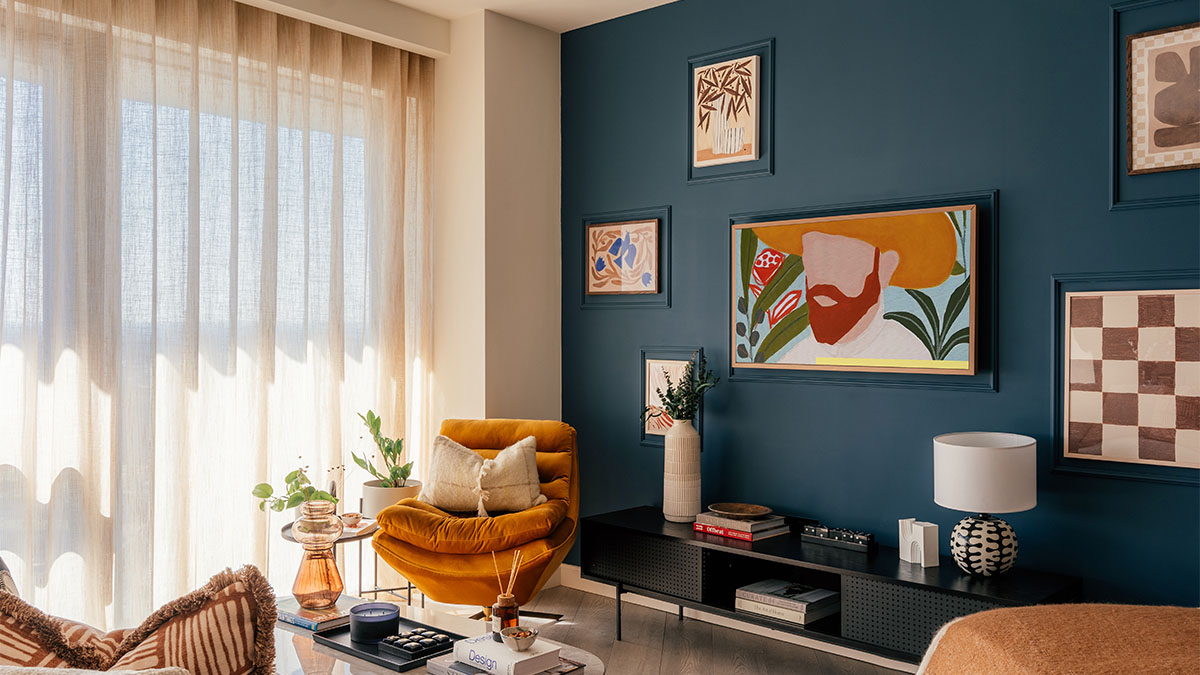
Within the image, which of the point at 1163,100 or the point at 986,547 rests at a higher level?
the point at 1163,100

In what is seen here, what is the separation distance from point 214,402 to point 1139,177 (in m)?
3.58

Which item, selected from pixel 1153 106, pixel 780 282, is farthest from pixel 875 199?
pixel 1153 106

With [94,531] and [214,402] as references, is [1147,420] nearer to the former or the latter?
[214,402]

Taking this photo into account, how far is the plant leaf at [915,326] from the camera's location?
3.33 meters

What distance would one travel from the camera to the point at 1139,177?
2.92 meters

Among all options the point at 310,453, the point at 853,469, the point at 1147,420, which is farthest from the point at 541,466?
the point at 1147,420

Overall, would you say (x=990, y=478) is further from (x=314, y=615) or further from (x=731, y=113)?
(x=314, y=615)

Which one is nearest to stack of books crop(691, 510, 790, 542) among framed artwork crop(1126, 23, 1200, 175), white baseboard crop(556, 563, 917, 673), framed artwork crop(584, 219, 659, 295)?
white baseboard crop(556, 563, 917, 673)

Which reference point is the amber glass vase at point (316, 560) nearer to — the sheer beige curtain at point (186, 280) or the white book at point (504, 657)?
the white book at point (504, 657)

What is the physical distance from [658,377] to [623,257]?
63 centimetres

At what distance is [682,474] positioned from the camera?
3.80 m

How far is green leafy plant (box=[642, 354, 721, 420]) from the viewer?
389 centimetres

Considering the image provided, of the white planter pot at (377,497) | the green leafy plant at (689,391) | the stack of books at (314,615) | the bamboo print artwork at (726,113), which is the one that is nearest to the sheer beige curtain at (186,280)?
the white planter pot at (377,497)

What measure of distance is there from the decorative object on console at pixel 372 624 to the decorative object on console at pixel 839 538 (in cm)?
173
